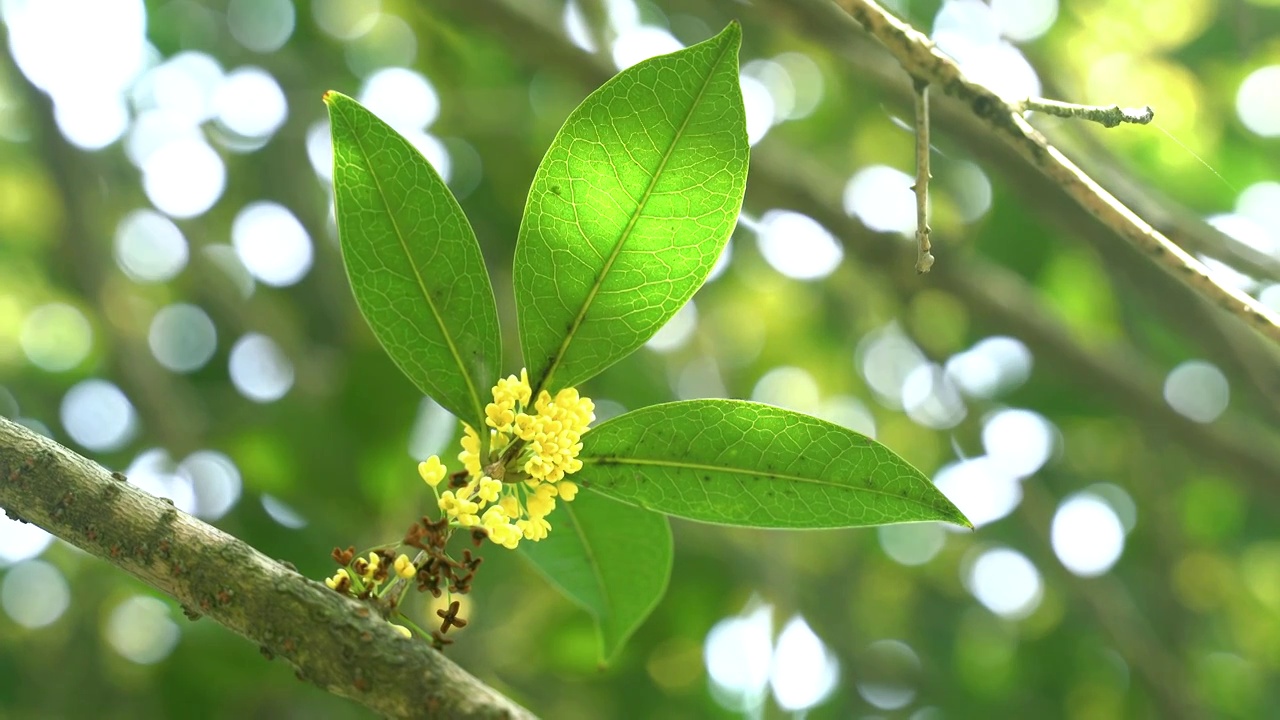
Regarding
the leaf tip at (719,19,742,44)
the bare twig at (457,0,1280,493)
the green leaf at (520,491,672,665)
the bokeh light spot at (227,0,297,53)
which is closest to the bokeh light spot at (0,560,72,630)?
the bokeh light spot at (227,0,297,53)

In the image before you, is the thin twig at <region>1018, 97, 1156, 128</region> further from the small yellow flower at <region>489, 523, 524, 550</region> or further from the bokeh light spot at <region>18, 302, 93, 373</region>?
the bokeh light spot at <region>18, 302, 93, 373</region>

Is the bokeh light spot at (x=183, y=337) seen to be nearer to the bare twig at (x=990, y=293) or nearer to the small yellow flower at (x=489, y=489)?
the bare twig at (x=990, y=293)

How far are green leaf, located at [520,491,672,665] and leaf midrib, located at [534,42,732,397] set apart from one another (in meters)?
0.26

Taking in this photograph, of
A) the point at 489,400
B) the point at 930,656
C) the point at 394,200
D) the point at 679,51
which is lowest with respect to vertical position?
the point at 489,400

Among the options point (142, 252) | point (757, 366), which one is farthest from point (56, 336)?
point (757, 366)

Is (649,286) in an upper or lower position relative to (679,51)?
lower

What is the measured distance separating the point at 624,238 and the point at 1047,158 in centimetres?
44

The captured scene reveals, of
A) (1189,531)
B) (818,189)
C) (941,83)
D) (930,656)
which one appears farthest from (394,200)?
(1189,531)

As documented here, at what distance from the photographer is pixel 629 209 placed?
1.15m

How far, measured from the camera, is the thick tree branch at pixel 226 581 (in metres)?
0.96

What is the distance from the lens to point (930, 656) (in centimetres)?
367

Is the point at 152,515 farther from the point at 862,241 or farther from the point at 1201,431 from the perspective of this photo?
the point at 1201,431

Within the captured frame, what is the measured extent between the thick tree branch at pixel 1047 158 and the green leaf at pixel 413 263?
1.60 feet

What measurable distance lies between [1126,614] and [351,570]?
2626 mm
